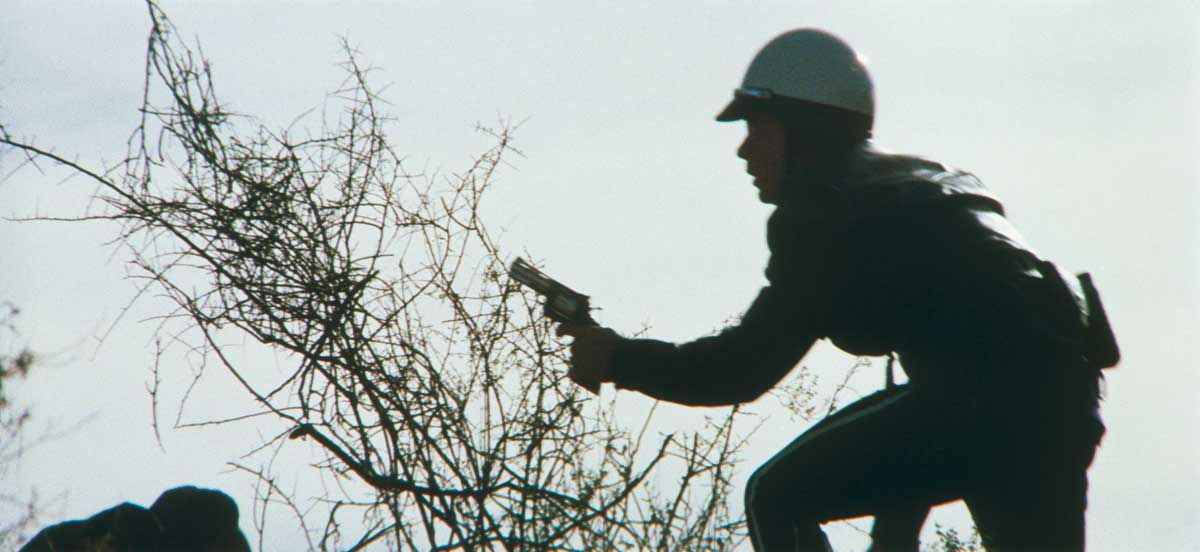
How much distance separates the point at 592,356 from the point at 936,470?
83 cm

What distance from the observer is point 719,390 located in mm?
3041

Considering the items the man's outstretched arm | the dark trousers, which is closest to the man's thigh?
the dark trousers

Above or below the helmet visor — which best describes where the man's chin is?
below

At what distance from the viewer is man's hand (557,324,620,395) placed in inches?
123

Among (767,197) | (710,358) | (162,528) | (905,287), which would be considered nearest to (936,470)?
(905,287)

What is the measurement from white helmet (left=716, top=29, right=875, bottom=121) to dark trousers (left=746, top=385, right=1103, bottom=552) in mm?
787

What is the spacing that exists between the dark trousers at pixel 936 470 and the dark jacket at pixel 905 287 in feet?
0.27

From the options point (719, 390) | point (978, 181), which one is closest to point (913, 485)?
point (719, 390)

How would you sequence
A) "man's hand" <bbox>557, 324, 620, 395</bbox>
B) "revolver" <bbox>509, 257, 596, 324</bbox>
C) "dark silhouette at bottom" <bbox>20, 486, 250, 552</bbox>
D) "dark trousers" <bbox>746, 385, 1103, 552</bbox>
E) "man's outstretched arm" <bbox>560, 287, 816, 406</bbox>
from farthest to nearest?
"dark silhouette at bottom" <bbox>20, 486, 250, 552</bbox> < "revolver" <bbox>509, 257, 596, 324</bbox> < "man's hand" <bbox>557, 324, 620, 395</bbox> < "man's outstretched arm" <bbox>560, 287, 816, 406</bbox> < "dark trousers" <bbox>746, 385, 1103, 552</bbox>

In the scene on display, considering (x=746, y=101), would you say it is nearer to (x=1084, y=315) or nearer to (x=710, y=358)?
(x=710, y=358)

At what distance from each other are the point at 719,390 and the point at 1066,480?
765 millimetres

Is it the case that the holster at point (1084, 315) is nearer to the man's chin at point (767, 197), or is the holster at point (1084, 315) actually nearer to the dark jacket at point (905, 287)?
the dark jacket at point (905, 287)

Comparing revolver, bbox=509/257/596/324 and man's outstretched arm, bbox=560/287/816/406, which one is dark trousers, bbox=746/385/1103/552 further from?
revolver, bbox=509/257/596/324

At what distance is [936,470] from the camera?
2730 mm
